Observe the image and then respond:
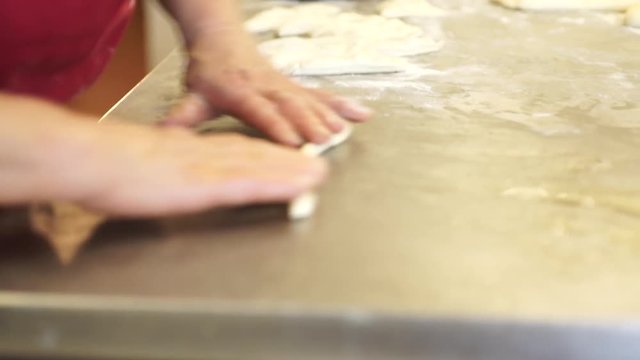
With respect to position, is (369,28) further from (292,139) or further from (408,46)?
(292,139)

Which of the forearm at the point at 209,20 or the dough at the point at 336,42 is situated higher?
the forearm at the point at 209,20

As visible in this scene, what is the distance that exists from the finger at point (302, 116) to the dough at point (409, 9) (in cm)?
41

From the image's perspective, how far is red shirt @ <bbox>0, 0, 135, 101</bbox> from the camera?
0.72 metres

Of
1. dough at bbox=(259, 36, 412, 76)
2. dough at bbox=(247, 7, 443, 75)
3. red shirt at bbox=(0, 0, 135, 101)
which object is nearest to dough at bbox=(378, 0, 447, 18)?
dough at bbox=(247, 7, 443, 75)

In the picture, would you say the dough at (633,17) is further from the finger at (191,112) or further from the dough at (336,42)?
the finger at (191,112)

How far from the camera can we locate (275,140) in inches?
23.0

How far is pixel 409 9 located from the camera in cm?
100

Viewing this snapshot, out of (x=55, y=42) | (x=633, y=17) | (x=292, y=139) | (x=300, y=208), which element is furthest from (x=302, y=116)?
(x=633, y=17)

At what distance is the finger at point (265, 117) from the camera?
1.91 feet

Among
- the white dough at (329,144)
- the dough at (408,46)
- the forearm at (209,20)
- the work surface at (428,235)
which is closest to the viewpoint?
the work surface at (428,235)

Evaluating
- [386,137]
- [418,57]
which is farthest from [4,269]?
[418,57]

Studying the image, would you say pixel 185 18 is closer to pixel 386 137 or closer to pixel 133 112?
pixel 133 112

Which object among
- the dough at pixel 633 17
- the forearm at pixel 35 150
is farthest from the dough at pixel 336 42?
the forearm at pixel 35 150

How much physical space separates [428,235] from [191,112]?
0.22 m
